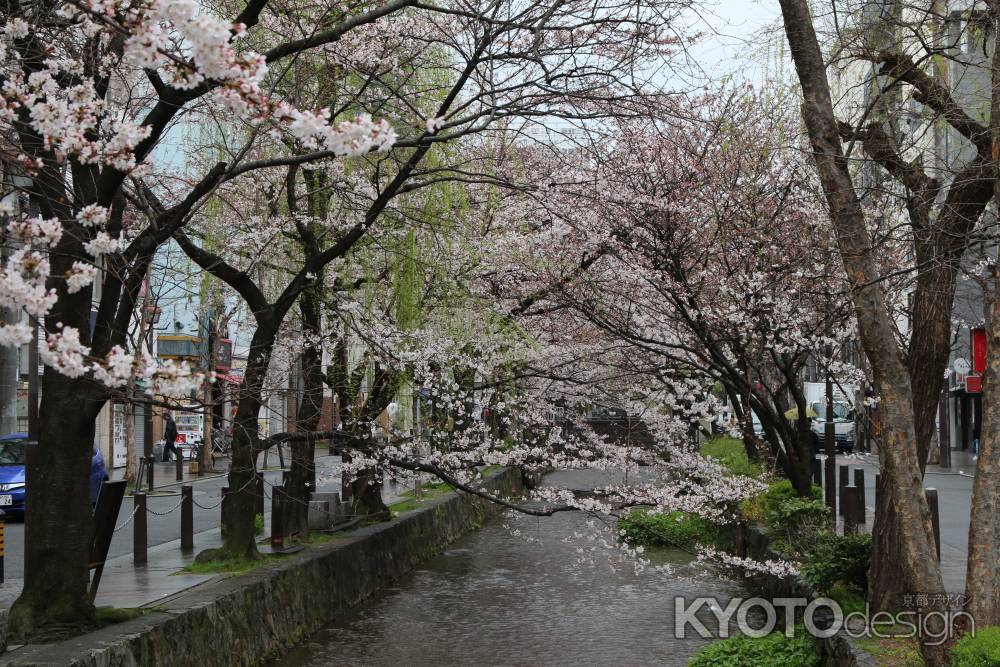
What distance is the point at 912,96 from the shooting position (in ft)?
31.4

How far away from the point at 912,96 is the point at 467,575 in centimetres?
1135

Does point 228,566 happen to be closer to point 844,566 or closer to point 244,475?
point 244,475

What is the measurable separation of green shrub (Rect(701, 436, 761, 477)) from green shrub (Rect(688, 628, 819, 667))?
9.38 metres

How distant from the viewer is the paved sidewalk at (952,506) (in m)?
12.0

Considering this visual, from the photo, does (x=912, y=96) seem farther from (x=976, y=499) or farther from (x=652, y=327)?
(x=652, y=327)

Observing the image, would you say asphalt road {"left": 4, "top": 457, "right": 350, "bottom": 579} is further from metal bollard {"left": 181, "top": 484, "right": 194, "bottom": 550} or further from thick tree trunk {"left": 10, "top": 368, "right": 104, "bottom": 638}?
thick tree trunk {"left": 10, "top": 368, "right": 104, "bottom": 638}

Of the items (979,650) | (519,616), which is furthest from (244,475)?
(979,650)

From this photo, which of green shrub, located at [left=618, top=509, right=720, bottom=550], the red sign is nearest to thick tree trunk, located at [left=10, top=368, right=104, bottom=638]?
green shrub, located at [left=618, top=509, right=720, bottom=550]

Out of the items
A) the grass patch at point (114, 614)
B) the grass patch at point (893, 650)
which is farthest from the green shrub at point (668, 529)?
the grass patch at point (114, 614)

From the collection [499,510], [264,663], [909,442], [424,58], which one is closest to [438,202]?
[424,58]

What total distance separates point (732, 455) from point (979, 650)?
18533 mm

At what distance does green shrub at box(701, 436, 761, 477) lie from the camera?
20.4m

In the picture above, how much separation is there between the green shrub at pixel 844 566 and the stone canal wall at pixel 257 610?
5.69m

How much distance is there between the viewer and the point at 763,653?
9.63 metres
